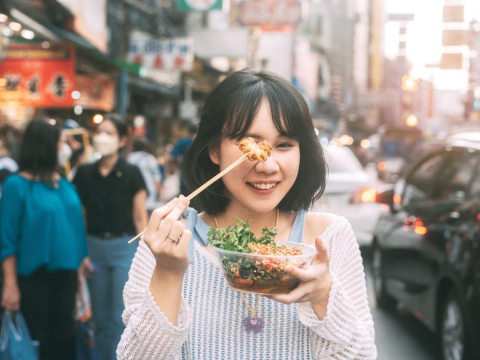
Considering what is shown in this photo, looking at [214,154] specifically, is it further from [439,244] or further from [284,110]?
[439,244]

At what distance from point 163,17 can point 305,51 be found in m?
31.3

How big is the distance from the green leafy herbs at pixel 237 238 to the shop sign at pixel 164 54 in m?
11.8

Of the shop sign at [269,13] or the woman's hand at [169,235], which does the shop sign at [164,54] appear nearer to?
the shop sign at [269,13]

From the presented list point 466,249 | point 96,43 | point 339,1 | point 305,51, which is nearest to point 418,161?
point 466,249

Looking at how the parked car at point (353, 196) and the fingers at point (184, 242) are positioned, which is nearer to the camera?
the fingers at point (184, 242)

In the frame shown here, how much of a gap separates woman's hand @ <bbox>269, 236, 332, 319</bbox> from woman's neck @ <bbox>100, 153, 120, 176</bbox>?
3770mm

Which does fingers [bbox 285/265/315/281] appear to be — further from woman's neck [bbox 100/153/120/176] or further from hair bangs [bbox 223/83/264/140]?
woman's neck [bbox 100/153/120/176]

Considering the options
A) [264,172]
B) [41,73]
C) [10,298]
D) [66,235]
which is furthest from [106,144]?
[41,73]

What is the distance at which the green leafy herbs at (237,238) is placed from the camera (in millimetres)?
1813

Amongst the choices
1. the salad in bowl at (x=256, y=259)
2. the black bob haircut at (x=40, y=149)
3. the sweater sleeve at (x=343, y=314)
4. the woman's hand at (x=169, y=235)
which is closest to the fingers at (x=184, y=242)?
the woman's hand at (x=169, y=235)

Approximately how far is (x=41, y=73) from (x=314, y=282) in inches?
358

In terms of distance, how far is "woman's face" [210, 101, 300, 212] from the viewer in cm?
194

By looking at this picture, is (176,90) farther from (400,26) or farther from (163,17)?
(400,26)

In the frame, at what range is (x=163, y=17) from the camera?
72.9 feet
